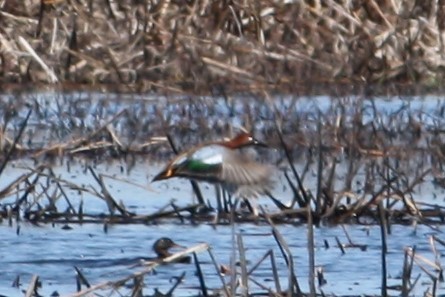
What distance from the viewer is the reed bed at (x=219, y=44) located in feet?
45.4

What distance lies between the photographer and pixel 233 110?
12.0 m

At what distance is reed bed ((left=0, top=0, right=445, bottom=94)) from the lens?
45.4ft

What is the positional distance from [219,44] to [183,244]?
24.0 ft

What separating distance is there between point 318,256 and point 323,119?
4.02 metres

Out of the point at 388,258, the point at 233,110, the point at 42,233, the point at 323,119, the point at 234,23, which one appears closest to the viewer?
the point at 388,258

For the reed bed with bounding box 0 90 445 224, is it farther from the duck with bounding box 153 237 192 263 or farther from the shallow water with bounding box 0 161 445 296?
the duck with bounding box 153 237 192 263

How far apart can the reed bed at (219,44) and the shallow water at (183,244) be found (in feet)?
17.9

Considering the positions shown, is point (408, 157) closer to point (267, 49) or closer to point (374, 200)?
point (374, 200)

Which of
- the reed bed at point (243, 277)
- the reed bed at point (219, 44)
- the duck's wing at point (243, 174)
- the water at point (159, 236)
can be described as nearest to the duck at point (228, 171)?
the duck's wing at point (243, 174)

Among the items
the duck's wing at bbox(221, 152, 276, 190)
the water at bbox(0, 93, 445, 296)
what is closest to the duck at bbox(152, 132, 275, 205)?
the duck's wing at bbox(221, 152, 276, 190)

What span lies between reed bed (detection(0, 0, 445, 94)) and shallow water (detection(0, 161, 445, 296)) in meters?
5.45

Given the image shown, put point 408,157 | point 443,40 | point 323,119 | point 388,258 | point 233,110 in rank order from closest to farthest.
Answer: point 388,258, point 408,157, point 323,119, point 233,110, point 443,40

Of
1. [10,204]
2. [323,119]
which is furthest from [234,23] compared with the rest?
[10,204]

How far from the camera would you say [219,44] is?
1463 cm
